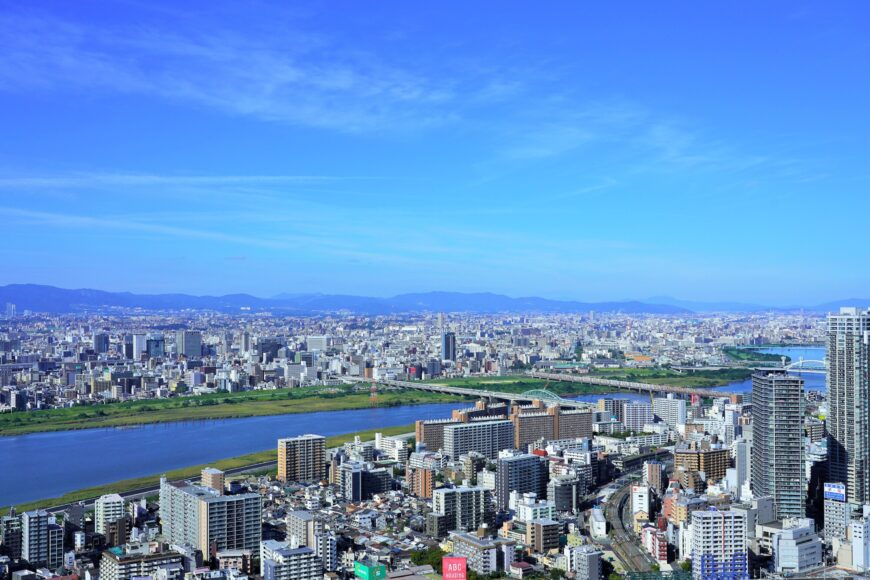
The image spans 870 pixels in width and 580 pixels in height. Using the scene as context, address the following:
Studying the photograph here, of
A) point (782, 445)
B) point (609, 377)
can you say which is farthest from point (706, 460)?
→ point (609, 377)

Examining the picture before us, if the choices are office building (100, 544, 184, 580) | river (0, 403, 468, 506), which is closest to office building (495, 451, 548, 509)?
office building (100, 544, 184, 580)

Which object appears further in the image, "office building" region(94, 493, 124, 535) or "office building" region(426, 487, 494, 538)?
"office building" region(426, 487, 494, 538)

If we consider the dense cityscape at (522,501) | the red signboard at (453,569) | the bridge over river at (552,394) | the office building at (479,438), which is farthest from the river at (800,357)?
the red signboard at (453,569)

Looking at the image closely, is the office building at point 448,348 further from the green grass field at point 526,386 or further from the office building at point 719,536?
the office building at point 719,536

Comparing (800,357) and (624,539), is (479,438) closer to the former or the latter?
(624,539)

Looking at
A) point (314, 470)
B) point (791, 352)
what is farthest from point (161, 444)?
point (791, 352)

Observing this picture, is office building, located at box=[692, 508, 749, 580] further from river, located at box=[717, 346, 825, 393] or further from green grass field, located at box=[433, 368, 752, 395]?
green grass field, located at box=[433, 368, 752, 395]

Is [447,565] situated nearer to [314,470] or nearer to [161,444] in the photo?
[314,470]
